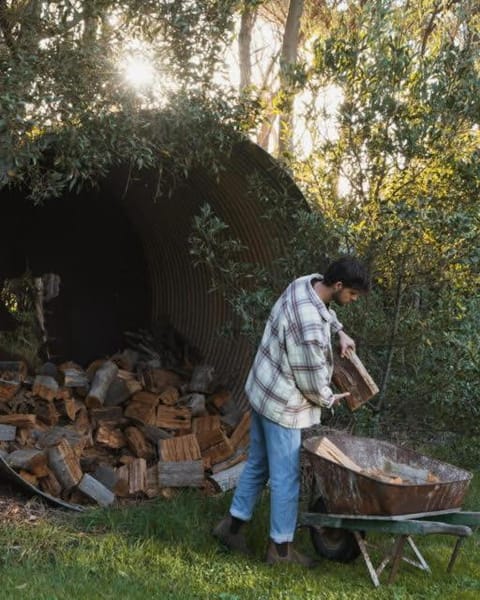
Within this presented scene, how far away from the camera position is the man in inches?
195

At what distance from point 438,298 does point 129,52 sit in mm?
3114

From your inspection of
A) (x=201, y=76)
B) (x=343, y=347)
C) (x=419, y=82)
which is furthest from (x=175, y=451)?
(x=419, y=82)

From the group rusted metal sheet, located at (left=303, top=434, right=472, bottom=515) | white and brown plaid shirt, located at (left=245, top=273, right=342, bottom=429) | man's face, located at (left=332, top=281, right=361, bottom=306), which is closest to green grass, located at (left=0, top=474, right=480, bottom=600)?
rusted metal sheet, located at (left=303, top=434, right=472, bottom=515)

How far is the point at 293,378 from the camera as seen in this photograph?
5.06 m

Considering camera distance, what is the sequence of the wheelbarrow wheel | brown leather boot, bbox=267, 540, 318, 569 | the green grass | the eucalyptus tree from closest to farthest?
the green grass
brown leather boot, bbox=267, 540, 318, 569
the wheelbarrow wheel
the eucalyptus tree

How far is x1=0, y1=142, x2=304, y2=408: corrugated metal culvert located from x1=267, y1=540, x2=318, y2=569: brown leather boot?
3.20m

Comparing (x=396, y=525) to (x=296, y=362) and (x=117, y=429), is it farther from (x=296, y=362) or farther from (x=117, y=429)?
(x=117, y=429)

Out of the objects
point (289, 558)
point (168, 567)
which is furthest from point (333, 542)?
point (168, 567)

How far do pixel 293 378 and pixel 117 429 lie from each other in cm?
297

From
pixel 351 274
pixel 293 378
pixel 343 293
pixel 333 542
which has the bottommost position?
pixel 333 542

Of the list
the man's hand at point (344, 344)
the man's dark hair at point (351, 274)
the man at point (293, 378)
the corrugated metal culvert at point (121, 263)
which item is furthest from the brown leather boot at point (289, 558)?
the corrugated metal culvert at point (121, 263)

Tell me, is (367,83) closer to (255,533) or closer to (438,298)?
(438,298)

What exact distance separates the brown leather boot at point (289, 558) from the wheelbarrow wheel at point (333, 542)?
147 mm

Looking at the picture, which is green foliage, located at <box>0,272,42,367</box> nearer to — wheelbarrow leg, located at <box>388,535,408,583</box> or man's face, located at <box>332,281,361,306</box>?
man's face, located at <box>332,281,361,306</box>
